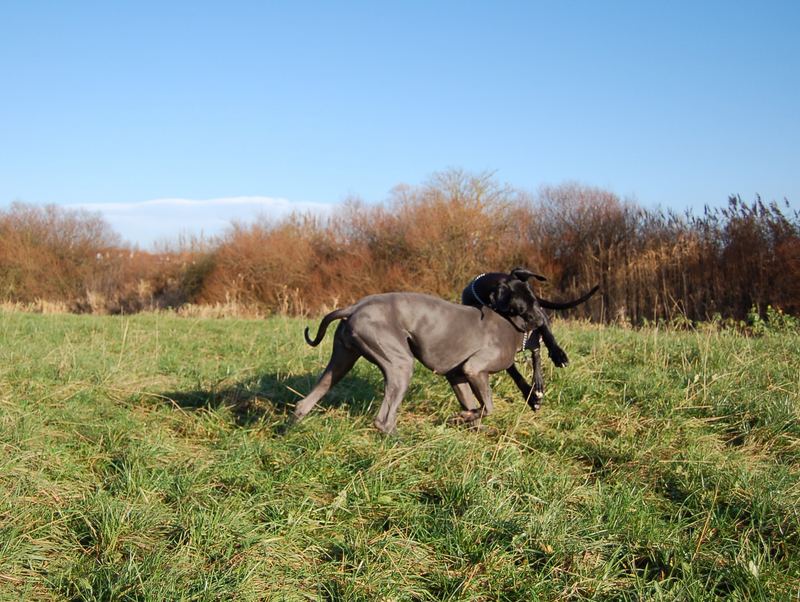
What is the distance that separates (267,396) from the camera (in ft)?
23.1

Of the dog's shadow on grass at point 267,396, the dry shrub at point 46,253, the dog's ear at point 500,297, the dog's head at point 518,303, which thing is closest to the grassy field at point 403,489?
the dog's shadow on grass at point 267,396

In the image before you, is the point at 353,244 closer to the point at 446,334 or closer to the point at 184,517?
the point at 446,334

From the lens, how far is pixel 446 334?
594cm

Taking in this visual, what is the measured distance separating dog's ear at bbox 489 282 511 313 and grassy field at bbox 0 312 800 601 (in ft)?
3.06

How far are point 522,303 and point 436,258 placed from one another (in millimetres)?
15147

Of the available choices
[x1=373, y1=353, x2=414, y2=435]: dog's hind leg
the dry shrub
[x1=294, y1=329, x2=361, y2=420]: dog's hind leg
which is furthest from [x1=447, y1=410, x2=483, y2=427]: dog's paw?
the dry shrub

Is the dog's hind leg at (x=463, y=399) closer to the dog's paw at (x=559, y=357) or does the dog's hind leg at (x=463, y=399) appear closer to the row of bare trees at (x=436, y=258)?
the dog's paw at (x=559, y=357)

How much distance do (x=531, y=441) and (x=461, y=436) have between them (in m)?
0.56

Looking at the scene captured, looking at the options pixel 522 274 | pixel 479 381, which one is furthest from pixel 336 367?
pixel 522 274

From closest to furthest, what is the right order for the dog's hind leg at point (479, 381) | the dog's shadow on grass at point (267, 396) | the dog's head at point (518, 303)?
the dog's hind leg at point (479, 381) < the dog's head at point (518, 303) < the dog's shadow on grass at point (267, 396)

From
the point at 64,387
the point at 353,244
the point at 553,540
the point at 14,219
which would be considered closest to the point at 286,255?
the point at 353,244

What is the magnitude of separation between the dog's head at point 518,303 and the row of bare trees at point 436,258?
23.5 ft

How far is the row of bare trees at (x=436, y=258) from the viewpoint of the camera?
16.3 metres

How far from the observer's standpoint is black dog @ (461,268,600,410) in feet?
20.5
